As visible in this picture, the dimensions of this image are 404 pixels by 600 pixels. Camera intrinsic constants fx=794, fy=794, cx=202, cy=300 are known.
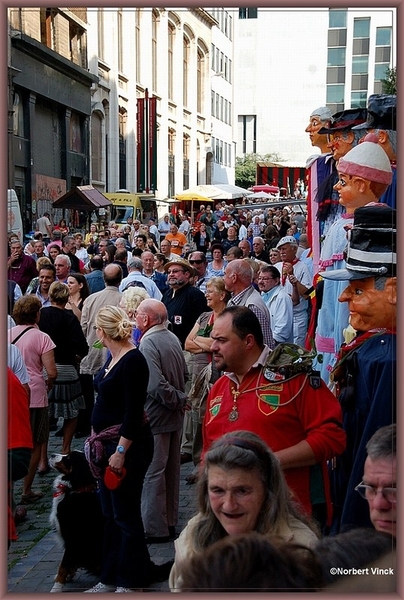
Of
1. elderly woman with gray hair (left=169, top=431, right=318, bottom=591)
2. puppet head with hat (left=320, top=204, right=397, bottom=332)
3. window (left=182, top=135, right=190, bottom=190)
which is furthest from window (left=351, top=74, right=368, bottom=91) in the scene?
window (left=182, top=135, right=190, bottom=190)

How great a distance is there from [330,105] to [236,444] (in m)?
4.11

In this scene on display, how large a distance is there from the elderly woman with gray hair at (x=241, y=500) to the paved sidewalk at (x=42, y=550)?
5.86 feet

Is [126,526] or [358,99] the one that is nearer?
[126,526]

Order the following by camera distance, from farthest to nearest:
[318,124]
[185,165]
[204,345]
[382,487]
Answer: [185,165] < [204,345] < [318,124] < [382,487]

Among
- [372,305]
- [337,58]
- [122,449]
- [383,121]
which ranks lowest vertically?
[122,449]

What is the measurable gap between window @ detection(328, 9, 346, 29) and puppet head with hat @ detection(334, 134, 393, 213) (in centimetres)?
78

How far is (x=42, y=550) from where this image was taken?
5.93 m

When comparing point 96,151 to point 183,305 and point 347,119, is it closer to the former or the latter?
point 183,305

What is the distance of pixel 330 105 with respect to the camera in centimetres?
630

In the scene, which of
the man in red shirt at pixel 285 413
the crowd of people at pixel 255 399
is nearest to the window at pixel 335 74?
the crowd of people at pixel 255 399

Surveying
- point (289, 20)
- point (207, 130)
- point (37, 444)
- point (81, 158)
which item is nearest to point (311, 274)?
point (37, 444)

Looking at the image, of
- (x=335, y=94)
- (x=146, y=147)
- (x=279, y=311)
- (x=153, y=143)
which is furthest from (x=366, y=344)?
(x=146, y=147)

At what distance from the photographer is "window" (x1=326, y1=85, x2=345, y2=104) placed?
613cm

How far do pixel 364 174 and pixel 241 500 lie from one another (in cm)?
256
